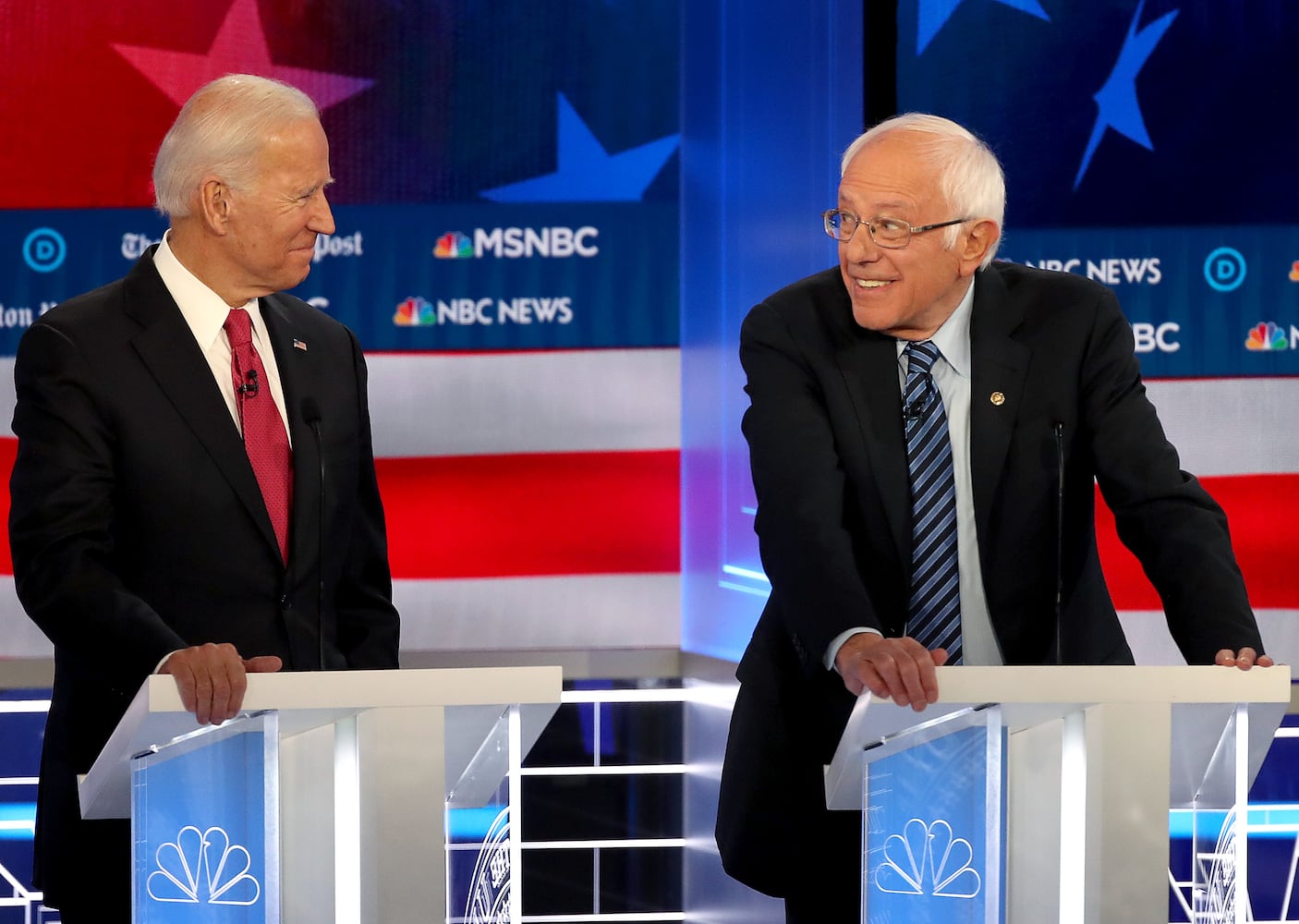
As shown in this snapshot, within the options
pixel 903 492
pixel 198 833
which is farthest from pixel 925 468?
pixel 198 833

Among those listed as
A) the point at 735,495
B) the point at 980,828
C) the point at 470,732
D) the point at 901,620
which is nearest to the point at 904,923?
the point at 980,828

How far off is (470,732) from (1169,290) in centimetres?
258

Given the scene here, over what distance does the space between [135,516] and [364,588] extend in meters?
0.36

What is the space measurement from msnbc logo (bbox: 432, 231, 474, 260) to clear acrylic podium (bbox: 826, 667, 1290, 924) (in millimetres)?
2590

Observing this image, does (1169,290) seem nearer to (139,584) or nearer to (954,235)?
(954,235)

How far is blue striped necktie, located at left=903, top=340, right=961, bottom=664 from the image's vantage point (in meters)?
2.21

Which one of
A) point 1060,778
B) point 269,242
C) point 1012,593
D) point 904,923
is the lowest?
point 904,923

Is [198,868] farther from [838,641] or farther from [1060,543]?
[1060,543]

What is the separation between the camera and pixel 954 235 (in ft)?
7.59

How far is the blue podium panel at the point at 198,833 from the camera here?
1610 mm

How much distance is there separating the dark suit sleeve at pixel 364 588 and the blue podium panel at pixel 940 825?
956 millimetres

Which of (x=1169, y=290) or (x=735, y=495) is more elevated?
(x=1169, y=290)

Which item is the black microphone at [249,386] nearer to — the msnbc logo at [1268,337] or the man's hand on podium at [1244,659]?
the man's hand on podium at [1244,659]

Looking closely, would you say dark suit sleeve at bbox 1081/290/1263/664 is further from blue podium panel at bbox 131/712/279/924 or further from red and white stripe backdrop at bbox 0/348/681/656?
A: red and white stripe backdrop at bbox 0/348/681/656
